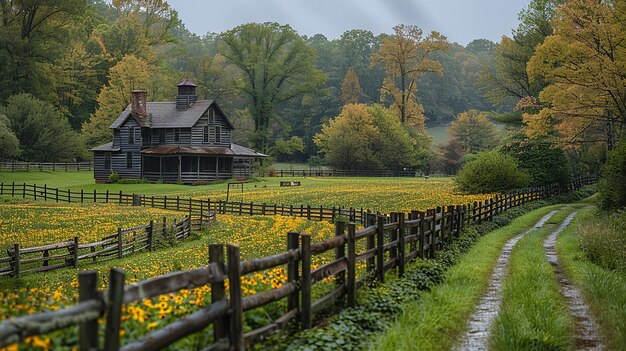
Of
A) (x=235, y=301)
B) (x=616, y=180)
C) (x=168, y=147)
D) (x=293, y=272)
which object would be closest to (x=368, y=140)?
(x=168, y=147)

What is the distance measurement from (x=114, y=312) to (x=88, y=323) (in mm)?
249

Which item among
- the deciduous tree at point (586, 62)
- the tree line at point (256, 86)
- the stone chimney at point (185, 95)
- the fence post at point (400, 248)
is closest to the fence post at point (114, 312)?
the fence post at point (400, 248)

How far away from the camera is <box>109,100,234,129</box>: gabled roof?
67.6 m

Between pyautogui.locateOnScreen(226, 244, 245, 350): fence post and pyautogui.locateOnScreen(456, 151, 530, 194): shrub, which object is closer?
pyautogui.locateOnScreen(226, 244, 245, 350): fence post

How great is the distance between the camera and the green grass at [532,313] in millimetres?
8609

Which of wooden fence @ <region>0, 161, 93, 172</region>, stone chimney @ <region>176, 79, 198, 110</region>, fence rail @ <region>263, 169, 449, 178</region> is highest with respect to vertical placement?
stone chimney @ <region>176, 79, 198, 110</region>

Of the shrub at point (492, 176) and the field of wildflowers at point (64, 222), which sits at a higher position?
the shrub at point (492, 176)

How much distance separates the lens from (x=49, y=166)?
2995 inches

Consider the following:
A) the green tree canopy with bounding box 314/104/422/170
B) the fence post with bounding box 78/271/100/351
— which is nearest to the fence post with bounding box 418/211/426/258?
the fence post with bounding box 78/271/100/351

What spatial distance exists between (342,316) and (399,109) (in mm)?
87203

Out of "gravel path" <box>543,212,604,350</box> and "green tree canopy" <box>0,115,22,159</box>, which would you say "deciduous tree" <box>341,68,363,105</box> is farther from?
"gravel path" <box>543,212,604,350</box>

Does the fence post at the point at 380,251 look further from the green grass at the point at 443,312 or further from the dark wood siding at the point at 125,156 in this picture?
the dark wood siding at the point at 125,156

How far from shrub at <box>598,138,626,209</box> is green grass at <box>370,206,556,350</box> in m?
14.5

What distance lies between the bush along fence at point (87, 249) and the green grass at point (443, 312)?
13064 mm
